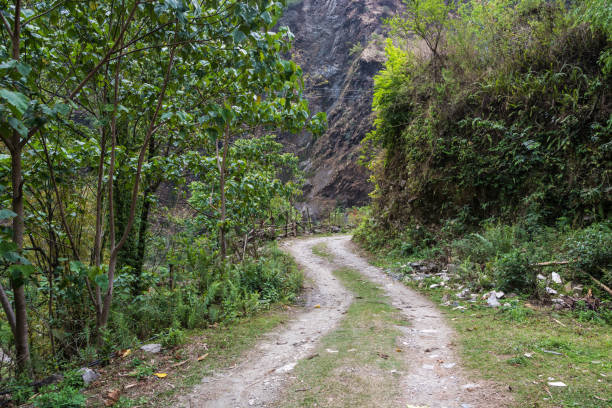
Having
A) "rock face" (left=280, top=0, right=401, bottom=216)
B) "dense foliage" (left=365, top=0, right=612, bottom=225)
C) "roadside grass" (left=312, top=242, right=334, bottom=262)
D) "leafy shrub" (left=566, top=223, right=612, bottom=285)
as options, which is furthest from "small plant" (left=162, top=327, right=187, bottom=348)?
"rock face" (left=280, top=0, right=401, bottom=216)

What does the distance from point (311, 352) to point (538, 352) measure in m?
2.65

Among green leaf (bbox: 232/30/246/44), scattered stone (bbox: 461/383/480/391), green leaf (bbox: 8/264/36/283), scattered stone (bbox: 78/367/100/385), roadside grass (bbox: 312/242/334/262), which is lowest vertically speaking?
roadside grass (bbox: 312/242/334/262)

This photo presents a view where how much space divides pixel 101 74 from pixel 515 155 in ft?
31.8

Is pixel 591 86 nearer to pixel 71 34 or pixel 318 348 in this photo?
pixel 318 348

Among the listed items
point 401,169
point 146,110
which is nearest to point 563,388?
point 146,110

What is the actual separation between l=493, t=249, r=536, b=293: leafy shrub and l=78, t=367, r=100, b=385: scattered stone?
674cm

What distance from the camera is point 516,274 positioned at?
6.13 m

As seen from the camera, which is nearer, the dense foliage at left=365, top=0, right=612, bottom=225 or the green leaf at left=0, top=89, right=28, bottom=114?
the green leaf at left=0, top=89, right=28, bottom=114

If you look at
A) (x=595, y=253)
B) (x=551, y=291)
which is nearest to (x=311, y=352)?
(x=551, y=291)

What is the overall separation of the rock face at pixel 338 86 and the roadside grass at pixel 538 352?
2739 centimetres

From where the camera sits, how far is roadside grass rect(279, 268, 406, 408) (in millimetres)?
2865

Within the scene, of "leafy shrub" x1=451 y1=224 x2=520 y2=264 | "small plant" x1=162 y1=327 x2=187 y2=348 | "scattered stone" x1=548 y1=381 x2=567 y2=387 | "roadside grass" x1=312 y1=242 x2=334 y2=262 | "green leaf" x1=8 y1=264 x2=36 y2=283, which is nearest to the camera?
"green leaf" x1=8 y1=264 x2=36 y2=283

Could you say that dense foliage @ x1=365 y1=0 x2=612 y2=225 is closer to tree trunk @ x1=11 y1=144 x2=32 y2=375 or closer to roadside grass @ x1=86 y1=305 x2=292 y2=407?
roadside grass @ x1=86 y1=305 x2=292 y2=407

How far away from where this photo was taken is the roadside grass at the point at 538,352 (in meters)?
2.65
